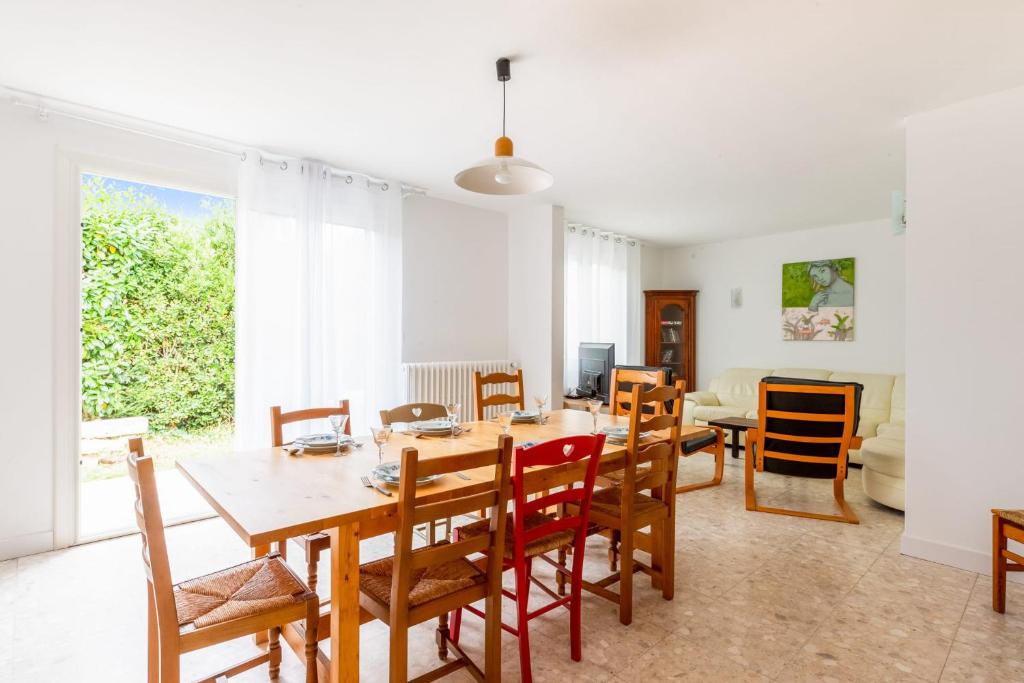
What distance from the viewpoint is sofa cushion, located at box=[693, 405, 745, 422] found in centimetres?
520

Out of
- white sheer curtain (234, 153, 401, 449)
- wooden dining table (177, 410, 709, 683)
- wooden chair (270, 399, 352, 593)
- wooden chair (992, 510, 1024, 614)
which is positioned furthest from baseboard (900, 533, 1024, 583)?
white sheer curtain (234, 153, 401, 449)

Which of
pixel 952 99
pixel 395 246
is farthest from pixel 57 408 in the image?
pixel 952 99

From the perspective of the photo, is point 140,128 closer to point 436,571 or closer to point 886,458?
point 436,571

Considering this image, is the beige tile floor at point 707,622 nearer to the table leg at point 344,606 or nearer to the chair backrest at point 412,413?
the table leg at point 344,606

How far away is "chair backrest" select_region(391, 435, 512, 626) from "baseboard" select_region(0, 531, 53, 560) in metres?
2.59

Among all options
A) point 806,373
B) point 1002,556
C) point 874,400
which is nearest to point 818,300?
point 806,373

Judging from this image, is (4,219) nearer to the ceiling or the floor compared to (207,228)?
nearer to the floor

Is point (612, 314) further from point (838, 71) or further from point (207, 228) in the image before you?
point (207, 228)

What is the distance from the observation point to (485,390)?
4.55 metres

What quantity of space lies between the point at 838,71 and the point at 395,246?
295 cm

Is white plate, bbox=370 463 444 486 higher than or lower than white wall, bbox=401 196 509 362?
lower

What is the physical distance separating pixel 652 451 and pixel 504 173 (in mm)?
1263

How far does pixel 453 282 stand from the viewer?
4.50 m

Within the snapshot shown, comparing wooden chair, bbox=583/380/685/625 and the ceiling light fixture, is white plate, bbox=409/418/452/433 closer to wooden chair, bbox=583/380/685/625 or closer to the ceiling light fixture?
wooden chair, bbox=583/380/685/625
